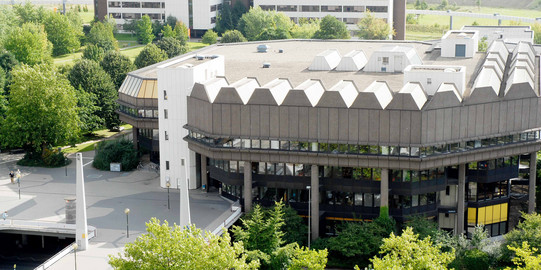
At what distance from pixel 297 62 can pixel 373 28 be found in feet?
273

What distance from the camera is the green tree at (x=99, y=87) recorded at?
125750mm

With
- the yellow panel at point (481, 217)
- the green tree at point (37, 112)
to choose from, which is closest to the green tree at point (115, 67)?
the green tree at point (37, 112)

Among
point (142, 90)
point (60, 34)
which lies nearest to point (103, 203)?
point (142, 90)

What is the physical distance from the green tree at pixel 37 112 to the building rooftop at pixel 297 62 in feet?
33.4

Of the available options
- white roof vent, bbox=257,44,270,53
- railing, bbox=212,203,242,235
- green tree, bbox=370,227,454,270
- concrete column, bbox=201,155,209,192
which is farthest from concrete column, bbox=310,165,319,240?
white roof vent, bbox=257,44,270,53

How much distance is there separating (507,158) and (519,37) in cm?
5829

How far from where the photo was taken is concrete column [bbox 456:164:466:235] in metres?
87.8

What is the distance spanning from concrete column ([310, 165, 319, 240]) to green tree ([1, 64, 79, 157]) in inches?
1523

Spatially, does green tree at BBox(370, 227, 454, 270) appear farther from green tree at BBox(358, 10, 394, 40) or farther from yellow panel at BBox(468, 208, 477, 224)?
green tree at BBox(358, 10, 394, 40)

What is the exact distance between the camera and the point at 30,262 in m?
86.1

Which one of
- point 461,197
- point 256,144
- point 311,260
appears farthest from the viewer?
point 461,197

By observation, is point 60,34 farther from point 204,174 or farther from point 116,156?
point 204,174

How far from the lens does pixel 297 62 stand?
113 metres

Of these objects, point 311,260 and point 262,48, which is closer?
point 311,260
